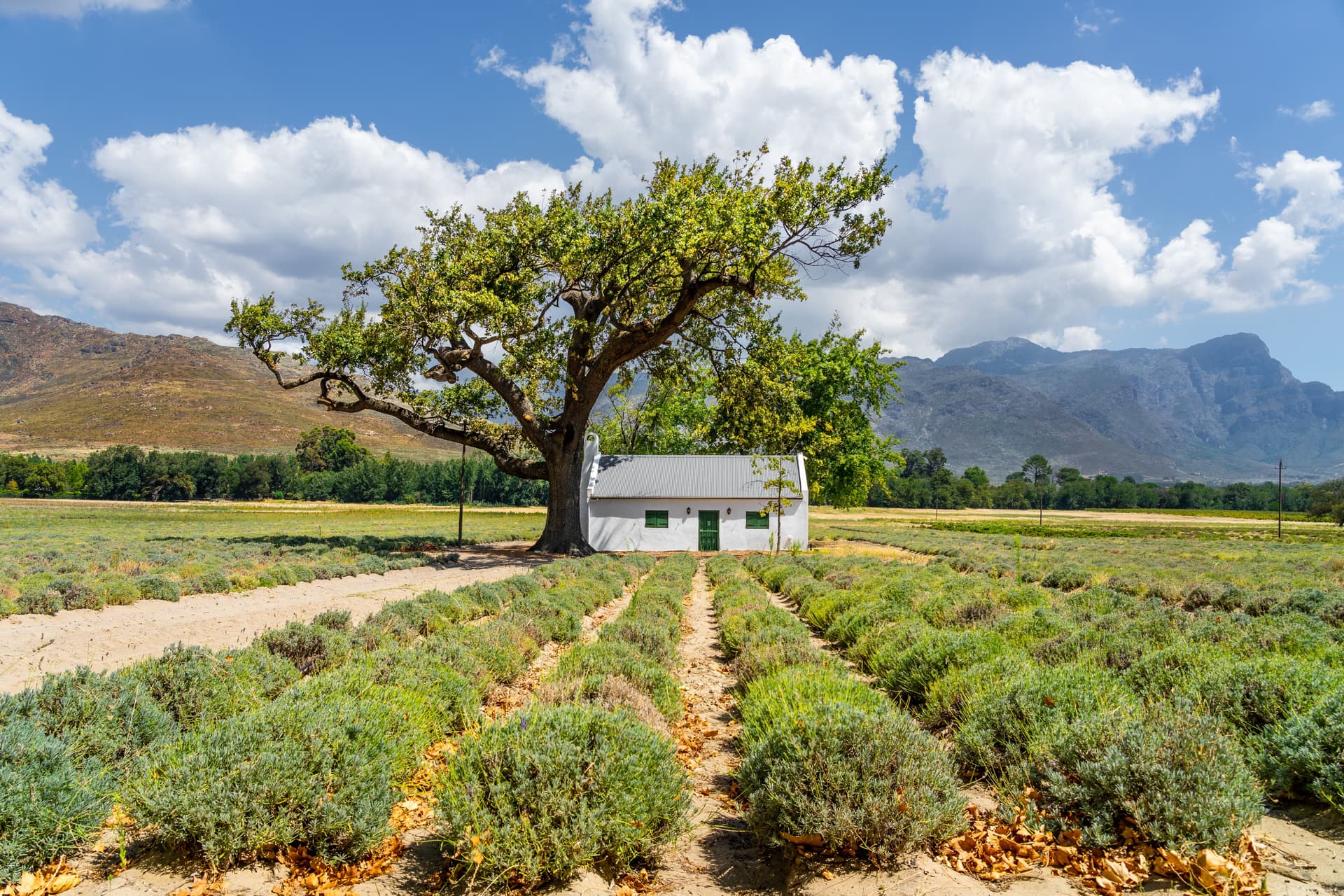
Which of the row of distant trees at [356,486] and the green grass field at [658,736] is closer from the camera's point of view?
the green grass field at [658,736]

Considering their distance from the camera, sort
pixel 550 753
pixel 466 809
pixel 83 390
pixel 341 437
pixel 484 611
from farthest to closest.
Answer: pixel 83 390 → pixel 341 437 → pixel 484 611 → pixel 550 753 → pixel 466 809

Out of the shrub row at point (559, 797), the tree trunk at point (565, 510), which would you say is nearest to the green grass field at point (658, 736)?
the shrub row at point (559, 797)

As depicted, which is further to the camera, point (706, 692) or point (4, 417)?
point (4, 417)

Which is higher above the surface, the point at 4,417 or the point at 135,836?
the point at 4,417

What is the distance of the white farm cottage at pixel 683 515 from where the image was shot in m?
33.7

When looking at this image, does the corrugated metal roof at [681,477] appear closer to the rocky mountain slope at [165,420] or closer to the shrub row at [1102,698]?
the shrub row at [1102,698]

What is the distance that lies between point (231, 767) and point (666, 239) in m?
18.6

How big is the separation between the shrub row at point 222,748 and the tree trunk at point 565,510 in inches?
787

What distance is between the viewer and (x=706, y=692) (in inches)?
339

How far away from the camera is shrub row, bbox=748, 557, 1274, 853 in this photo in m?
3.95

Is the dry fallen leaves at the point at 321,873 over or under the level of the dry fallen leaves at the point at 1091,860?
under

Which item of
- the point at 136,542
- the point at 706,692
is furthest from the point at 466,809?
the point at 136,542

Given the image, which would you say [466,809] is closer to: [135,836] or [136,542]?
[135,836]

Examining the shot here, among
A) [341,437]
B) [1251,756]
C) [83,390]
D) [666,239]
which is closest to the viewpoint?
[1251,756]
